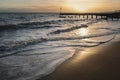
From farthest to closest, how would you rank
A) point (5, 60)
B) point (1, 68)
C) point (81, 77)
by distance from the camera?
point (5, 60) < point (1, 68) < point (81, 77)

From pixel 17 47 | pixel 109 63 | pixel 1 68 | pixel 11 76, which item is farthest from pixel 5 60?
pixel 109 63

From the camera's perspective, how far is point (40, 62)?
26.9 ft

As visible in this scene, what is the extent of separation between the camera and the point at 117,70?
681 centimetres

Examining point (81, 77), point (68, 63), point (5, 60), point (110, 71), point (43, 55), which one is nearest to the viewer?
point (81, 77)

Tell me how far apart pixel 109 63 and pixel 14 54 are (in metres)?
4.38

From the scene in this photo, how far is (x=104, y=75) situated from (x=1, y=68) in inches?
138

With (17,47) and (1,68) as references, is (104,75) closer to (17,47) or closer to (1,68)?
(1,68)

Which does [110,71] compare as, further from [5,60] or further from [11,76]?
[5,60]

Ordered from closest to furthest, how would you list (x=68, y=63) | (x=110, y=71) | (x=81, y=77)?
(x=81, y=77) < (x=110, y=71) < (x=68, y=63)

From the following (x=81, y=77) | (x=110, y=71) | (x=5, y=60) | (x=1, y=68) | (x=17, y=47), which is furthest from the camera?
(x=17, y=47)

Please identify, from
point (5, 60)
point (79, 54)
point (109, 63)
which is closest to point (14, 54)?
point (5, 60)

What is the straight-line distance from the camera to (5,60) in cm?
859

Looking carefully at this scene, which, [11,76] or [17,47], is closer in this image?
[11,76]

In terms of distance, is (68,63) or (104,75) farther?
(68,63)
